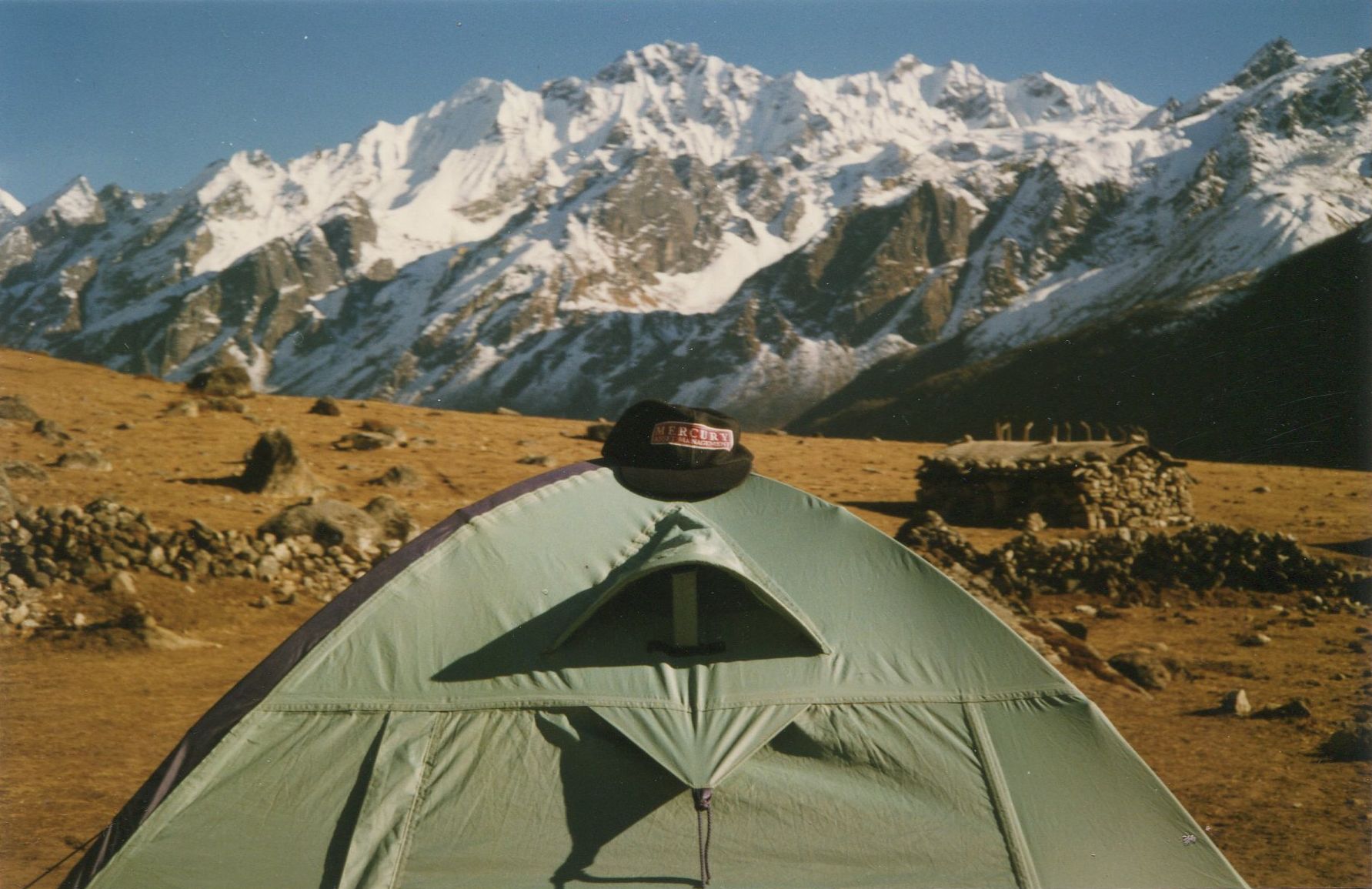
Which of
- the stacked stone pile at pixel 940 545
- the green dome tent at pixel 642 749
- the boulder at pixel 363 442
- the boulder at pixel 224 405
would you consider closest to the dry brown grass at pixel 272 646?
the boulder at pixel 363 442

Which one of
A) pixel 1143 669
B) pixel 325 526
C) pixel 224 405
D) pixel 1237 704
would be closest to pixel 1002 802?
pixel 1237 704

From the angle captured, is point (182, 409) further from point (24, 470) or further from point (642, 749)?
point (642, 749)

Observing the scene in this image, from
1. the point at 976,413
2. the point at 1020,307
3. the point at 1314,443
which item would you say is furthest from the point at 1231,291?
the point at 1020,307

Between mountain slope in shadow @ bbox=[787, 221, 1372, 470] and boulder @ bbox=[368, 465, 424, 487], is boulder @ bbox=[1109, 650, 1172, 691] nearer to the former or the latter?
boulder @ bbox=[368, 465, 424, 487]

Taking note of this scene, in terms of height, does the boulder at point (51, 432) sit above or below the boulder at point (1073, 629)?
above

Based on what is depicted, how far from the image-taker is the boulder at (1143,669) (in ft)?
34.0

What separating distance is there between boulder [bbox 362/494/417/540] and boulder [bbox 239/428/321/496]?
1.46 metres

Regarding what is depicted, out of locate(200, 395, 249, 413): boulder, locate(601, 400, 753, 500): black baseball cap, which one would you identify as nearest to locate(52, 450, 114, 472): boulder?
locate(200, 395, 249, 413): boulder

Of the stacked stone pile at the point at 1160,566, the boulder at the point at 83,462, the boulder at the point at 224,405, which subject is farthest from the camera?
the boulder at the point at 224,405

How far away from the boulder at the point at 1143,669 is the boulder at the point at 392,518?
8784 mm

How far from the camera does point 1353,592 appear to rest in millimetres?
14422

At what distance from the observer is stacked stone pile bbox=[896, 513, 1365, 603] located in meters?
14.6

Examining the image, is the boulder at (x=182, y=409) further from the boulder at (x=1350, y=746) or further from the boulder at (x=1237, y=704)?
the boulder at (x=1350, y=746)

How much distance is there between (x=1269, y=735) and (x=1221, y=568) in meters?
6.73
